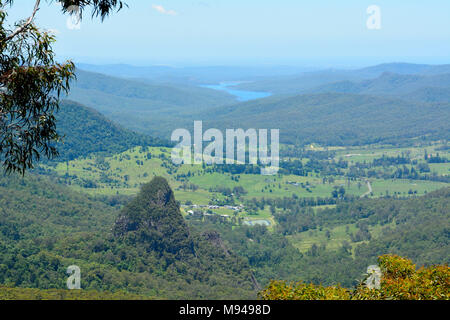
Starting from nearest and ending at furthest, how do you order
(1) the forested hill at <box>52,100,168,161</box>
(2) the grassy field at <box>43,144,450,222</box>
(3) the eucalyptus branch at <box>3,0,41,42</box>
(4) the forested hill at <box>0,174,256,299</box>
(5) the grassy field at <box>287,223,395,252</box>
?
(3) the eucalyptus branch at <box>3,0,41,42</box>
(4) the forested hill at <box>0,174,256,299</box>
(5) the grassy field at <box>287,223,395,252</box>
(2) the grassy field at <box>43,144,450,222</box>
(1) the forested hill at <box>52,100,168,161</box>

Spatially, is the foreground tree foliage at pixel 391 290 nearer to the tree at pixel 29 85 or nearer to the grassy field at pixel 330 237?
the tree at pixel 29 85

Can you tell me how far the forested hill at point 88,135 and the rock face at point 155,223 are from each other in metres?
73.5

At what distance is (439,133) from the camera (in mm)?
186625

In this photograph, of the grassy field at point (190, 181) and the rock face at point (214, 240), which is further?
the grassy field at point (190, 181)

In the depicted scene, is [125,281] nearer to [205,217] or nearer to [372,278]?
[372,278]

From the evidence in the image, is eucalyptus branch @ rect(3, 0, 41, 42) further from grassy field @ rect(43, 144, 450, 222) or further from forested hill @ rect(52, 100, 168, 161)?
forested hill @ rect(52, 100, 168, 161)

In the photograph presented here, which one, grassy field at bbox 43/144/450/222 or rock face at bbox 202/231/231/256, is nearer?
rock face at bbox 202/231/231/256

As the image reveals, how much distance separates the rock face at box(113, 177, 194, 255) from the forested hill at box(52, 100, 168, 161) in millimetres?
73451

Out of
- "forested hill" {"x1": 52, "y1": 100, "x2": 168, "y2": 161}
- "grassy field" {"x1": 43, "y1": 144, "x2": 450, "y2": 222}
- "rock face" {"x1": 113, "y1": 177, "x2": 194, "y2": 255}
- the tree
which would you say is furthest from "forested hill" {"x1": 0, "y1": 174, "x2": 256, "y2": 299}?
"forested hill" {"x1": 52, "y1": 100, "x2": 168, "y2": 161}

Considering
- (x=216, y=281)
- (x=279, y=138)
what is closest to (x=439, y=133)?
(x=279, y=138)

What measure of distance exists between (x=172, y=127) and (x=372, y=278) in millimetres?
183428

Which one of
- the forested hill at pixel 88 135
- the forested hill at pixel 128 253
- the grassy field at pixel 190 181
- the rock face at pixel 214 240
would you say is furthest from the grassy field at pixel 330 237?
the forested hill at pixel 88 135

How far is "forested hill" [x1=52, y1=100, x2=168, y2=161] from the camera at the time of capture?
124312 millimetres

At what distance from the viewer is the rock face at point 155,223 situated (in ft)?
158
